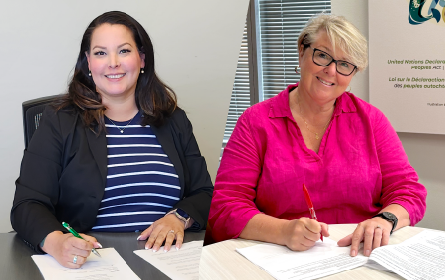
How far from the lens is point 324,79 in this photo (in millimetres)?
1568

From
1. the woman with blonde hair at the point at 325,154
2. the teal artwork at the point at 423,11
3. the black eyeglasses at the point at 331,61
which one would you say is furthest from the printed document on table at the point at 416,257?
the teal artwork at the point at 423,11

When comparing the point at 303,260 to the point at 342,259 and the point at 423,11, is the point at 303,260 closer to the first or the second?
the point at 342,259

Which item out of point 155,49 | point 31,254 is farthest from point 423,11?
point 31,254

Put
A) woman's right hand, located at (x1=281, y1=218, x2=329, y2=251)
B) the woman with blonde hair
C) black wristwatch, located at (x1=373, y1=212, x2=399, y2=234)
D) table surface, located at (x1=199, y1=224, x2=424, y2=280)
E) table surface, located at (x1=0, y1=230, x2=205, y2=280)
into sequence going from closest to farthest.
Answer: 1. table surface, located at (x1=0, y1=230, x2=205, y2=280)
2. table surface, located at (x1=199, y1=224, x2=424, y2=280)
3. woman's right hand, located at (x1=281, y1=218, x2=329, y2=251)
4. black wristwatch, located at (x1=373, y1=212, x2=399, y2=234)
5. the woman with blonde hair

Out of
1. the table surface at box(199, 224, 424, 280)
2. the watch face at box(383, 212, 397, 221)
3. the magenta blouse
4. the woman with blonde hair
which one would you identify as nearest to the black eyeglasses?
the woman with blonde hair

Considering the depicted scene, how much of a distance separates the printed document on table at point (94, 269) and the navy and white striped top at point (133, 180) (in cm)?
2

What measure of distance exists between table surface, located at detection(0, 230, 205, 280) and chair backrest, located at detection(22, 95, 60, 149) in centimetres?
5

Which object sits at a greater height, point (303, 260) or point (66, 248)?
point (66, 248)

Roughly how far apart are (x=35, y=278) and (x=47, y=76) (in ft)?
0.36

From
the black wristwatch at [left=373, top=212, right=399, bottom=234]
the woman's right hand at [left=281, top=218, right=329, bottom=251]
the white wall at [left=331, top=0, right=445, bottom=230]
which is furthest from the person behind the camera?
the white wall at [left=331, top=0, right=445, bottom=230]

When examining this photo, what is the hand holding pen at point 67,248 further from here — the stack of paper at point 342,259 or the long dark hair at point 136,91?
the stack of paper at point 342,259

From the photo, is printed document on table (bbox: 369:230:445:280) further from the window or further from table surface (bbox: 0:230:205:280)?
table surface (bbox: 0:230:205:280)

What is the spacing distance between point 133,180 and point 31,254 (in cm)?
7

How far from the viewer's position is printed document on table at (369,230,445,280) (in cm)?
93
